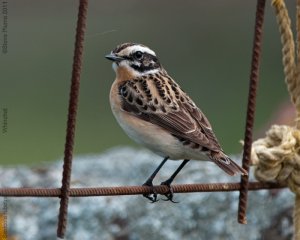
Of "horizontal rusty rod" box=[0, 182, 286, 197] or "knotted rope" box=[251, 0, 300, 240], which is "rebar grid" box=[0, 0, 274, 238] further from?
"knotted rope" box=[251, 0, 300, 240]

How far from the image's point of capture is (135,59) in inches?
234

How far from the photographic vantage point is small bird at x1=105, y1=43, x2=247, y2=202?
5.58 metres

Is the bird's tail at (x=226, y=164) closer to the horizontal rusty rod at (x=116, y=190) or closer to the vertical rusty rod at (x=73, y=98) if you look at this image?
the horizontal rusty rod at (x=116, y=190)

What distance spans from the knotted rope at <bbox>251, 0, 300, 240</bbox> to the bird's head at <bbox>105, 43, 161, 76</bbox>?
0.85 m

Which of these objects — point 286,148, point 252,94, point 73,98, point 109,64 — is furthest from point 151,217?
point 109,64

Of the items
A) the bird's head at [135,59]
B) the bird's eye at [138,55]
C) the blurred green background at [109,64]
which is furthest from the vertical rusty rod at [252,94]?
the blurred green background at [109,64]

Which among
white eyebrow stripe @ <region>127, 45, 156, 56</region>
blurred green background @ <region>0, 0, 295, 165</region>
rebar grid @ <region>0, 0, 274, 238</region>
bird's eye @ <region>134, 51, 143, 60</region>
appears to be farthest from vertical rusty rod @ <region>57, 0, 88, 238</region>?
blurred green background @ <region>0, 0, 295, 165</region>

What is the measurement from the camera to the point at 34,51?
58.2 feet

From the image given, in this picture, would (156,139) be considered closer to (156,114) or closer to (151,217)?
(156,114)

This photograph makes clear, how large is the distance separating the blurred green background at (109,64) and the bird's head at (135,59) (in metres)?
7.60

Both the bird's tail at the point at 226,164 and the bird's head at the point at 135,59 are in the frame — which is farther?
the bird's head at the point at 135,59

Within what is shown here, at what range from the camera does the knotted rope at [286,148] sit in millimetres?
5129

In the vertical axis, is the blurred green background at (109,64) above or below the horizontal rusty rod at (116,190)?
below

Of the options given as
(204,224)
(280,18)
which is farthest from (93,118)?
(280,18)
